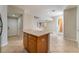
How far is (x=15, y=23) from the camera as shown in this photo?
1851 millimetres

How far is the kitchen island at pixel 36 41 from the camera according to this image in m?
1.79

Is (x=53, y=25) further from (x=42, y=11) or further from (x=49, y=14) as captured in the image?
(x=42, y=11)

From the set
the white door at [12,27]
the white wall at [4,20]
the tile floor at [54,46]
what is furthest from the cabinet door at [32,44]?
the white wall at [4,20]

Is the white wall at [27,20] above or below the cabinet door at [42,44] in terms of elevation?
above

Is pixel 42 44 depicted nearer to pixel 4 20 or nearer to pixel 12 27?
pixel 12 27

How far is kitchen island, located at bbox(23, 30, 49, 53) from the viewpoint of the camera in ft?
5.89

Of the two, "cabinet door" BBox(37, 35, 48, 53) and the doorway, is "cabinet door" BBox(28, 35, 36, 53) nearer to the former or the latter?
"cabinet door" BBox(37, 35, 48, 53)

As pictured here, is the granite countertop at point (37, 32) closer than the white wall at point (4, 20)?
No

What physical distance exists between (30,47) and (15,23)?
24.6 inches

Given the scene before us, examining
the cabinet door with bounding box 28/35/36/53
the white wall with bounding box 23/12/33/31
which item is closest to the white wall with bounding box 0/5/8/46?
the white wall with bounding box 23/12/33/31

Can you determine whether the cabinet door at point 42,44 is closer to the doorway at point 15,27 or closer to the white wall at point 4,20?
the doorway at point 15,27

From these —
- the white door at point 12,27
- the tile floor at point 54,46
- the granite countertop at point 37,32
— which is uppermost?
the white door at point 12,27

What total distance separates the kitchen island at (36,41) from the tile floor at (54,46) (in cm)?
11
